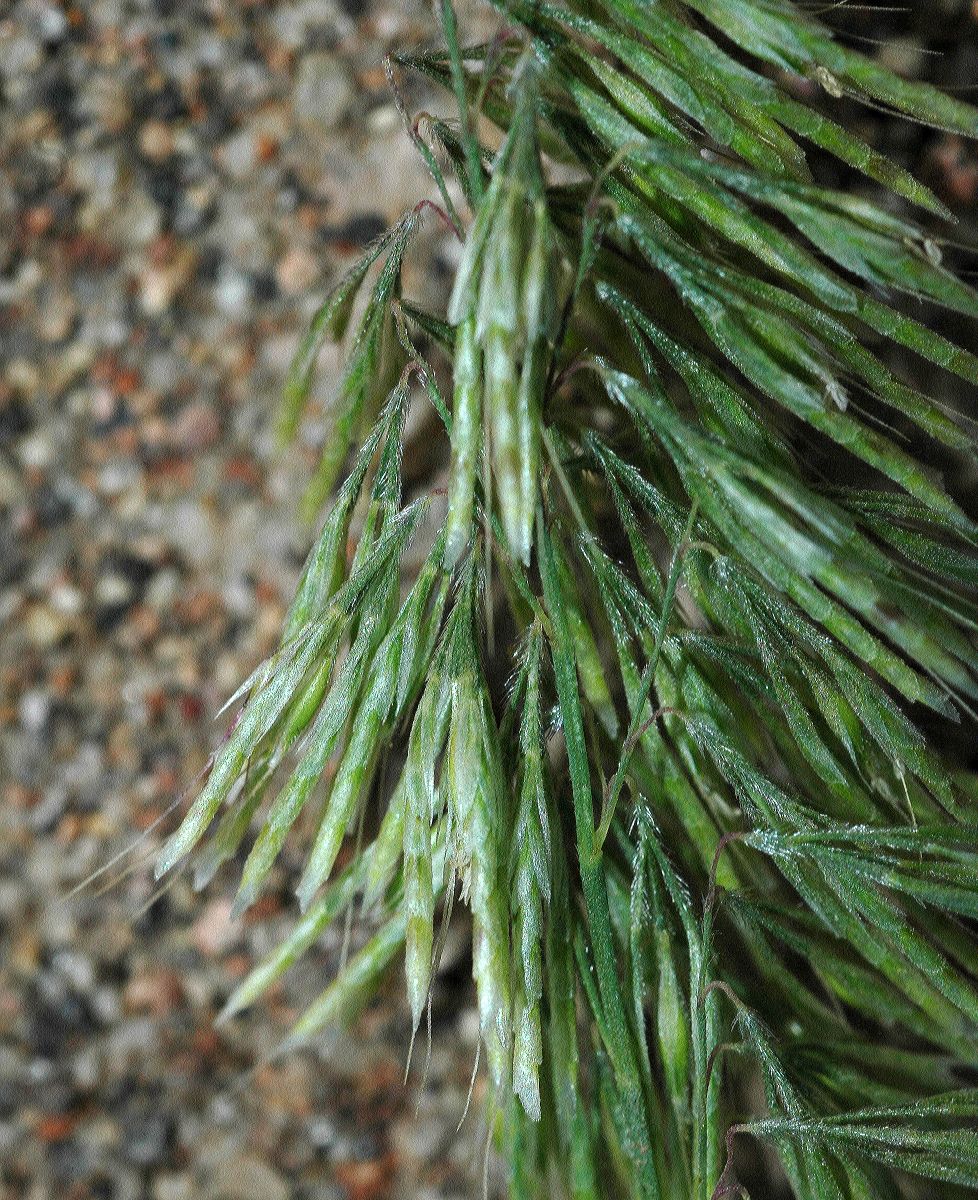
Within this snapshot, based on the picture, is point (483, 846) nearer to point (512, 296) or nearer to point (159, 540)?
point (512, 296)

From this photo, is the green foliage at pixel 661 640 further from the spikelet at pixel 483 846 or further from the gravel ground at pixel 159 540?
the gravel ground at pixel 159 540

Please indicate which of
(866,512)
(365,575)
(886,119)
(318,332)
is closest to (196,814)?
(365,575)

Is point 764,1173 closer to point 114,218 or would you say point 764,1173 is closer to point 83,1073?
point 83,1073

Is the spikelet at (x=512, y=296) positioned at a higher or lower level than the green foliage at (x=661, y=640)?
higher

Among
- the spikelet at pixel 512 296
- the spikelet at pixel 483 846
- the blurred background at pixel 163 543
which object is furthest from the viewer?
the blurred background at pixel 163 543

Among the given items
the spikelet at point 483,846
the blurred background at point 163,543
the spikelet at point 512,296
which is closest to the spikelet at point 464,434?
the spikelet at point 512,296

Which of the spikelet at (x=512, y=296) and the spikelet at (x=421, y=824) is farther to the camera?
the spikelet at (x=421, y=824)

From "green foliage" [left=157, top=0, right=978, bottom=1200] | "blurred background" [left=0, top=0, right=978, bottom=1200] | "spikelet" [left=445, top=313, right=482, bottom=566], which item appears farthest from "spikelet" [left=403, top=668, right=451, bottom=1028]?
"blurred background" [left=0, top=0, right=978, bottom=1200]
